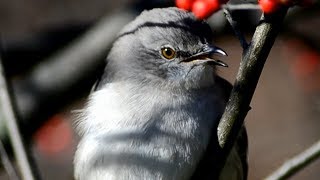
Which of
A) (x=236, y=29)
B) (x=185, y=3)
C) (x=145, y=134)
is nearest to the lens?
(x=236, y=29)

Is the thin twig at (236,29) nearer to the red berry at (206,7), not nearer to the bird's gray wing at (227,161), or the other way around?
the red berry at (206,7)

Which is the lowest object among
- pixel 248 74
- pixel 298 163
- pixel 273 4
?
pixel 298 163

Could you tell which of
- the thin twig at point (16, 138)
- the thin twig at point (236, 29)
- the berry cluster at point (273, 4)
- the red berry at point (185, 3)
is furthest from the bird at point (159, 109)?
the thin twig at point (16, 138)

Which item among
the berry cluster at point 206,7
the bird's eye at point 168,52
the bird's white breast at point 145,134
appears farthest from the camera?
the bird's eye at point 168,52

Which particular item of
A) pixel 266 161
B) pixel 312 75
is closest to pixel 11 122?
pixel 312 75

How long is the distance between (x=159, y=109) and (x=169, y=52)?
0.43 m

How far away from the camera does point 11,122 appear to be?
3.52m

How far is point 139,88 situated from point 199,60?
411 millimetres

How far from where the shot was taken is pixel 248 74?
384 cm

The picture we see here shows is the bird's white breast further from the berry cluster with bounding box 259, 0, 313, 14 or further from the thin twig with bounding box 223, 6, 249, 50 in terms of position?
the berry cluster with bounding box 259, 0, 313, 14

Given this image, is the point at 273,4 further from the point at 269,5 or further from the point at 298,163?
the point at 298,163

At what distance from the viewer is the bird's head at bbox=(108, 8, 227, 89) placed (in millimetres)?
5379

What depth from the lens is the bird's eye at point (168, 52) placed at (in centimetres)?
555

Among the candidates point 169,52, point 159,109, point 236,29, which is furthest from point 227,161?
point 236,29
